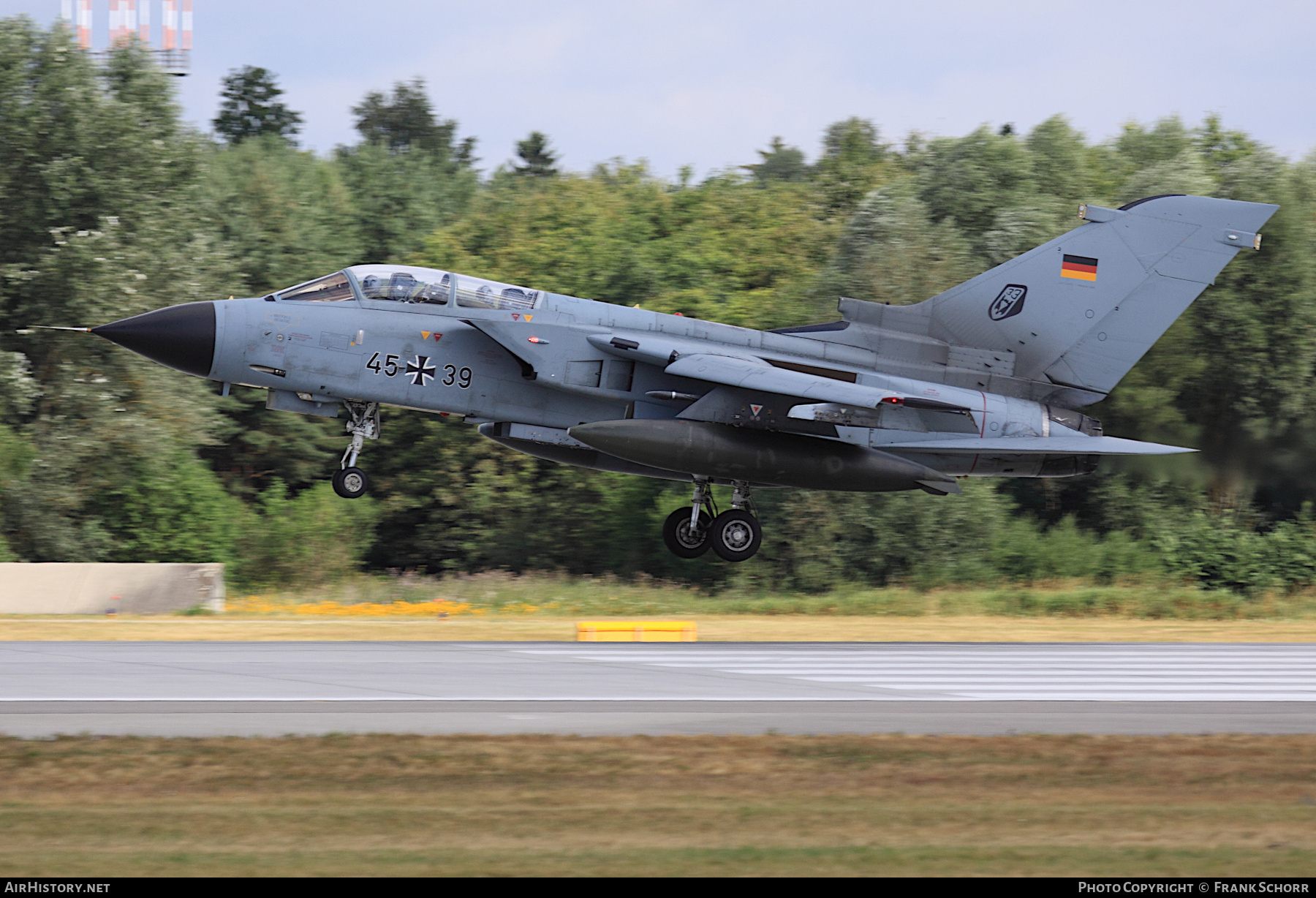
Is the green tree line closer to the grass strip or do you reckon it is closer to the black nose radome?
the black nose radome

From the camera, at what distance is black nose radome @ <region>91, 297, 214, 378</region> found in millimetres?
18422

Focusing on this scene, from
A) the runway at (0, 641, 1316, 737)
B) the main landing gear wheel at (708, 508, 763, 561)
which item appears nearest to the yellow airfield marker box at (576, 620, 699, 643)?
the runway at (0, 641, 1316, 737)

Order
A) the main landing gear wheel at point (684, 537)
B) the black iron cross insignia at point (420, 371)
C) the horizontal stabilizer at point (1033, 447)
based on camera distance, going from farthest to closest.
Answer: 1. the main landing gear wheel at point (684, 537)
2. the horizontal stabilizer at point (1033, 447)
3. the black iron cross insignia at point (420, 371)

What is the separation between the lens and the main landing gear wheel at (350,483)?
19094mm

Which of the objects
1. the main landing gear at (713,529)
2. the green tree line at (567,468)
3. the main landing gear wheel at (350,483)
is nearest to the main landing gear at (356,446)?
the main landing gear wheel at (350,483)

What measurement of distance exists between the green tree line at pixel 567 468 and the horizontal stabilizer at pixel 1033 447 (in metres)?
4.44

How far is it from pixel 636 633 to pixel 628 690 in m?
5.99

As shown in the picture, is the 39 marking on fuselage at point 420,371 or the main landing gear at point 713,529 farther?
the main landing gear at point 713,529

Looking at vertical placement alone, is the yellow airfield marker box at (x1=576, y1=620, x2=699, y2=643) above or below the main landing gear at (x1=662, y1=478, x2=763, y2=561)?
below

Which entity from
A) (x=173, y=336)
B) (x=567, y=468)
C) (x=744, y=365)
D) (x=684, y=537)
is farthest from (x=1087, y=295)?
(x=567, y=468)

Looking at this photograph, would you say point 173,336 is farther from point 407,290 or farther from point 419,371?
point 419,371

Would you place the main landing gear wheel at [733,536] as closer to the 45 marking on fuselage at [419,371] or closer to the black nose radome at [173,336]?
the 45 marking on fuselage at [419,371]

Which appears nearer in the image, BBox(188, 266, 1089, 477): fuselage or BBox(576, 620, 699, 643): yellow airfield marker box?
BBox(576, 620, 699, 643): yellow airfield marker box

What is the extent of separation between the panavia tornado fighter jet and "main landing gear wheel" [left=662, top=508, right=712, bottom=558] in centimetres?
4
